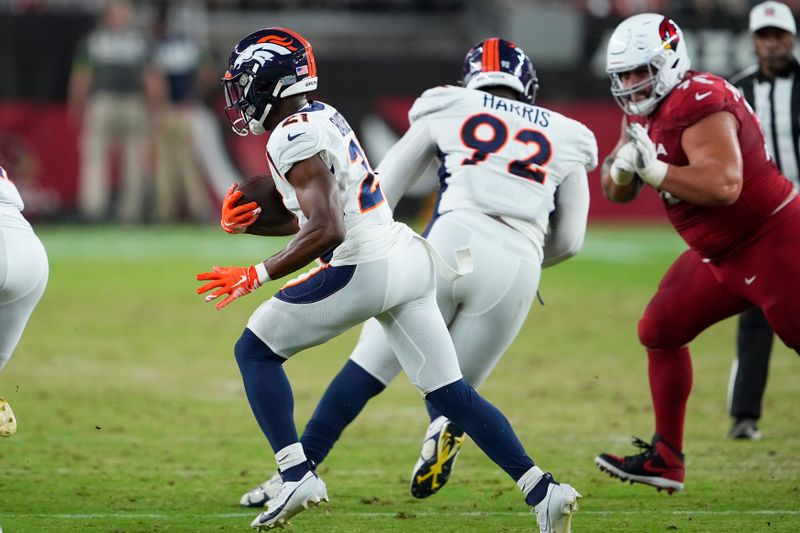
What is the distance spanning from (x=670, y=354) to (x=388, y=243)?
5.60ft

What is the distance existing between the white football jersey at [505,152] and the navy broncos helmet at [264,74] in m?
0.89

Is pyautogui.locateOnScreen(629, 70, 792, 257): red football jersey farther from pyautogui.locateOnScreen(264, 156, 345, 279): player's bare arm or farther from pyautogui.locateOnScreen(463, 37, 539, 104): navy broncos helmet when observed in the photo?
pyautogui.locateOnScreen(264, 156, 345, 279): player's bare arm

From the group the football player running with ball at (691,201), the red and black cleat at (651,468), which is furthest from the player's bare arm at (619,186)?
the red and black cleat at (651,468)

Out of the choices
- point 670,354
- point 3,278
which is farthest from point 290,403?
point 670,354

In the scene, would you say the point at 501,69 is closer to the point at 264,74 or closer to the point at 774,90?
the point at 264,74

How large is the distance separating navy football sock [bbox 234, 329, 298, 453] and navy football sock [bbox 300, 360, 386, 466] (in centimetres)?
56

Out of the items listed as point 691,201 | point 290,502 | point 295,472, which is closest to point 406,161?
point 691,201

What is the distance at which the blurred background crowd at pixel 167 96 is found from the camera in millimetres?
15773

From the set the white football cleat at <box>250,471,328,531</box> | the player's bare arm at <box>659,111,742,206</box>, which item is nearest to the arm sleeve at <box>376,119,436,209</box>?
the player's bare arm at <box>659,111,742,206</box>

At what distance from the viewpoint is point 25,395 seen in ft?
25.7

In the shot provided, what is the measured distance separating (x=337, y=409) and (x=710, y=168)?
5.92ft

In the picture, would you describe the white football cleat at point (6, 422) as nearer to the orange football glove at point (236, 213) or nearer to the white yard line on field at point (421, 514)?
the white yard line on field at point (421, 514)

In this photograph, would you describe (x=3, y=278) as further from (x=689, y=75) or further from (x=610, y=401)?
(x=610, y=401)

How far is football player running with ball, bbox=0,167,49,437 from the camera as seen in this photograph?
496 cm
